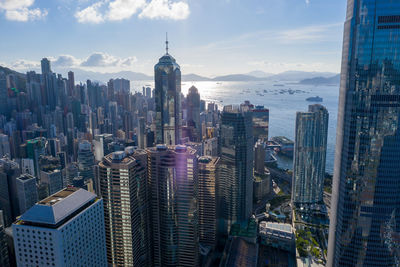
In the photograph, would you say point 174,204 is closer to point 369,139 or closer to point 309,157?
point 369,139

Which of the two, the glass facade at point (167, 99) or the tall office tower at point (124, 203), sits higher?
the glass facade at point (167, 99)

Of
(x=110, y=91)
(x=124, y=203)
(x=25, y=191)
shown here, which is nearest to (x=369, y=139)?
(x=124, y=203)

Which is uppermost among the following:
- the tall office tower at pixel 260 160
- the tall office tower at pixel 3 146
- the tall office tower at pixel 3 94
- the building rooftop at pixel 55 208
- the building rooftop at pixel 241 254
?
the tall office tower at pixel 3 94

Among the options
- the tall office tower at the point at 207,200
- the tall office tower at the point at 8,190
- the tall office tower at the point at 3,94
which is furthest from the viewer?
the tall office tower at the point at 3,94

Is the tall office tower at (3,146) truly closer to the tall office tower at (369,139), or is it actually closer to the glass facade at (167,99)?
the glass facade at (167,99)

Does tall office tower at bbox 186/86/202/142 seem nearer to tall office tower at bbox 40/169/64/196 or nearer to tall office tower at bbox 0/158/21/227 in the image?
tall office tower at bbox 40/169/64/196

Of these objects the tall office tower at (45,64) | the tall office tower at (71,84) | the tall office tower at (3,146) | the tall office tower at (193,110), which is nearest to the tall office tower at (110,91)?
the tall office tower at (71,84)

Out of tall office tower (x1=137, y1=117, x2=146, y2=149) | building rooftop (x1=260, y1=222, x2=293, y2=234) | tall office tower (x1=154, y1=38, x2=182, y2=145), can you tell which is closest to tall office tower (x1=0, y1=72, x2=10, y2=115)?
tall office tower (x1=137, y1=117, x2=146, y2=149)

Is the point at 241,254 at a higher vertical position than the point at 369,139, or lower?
lower
